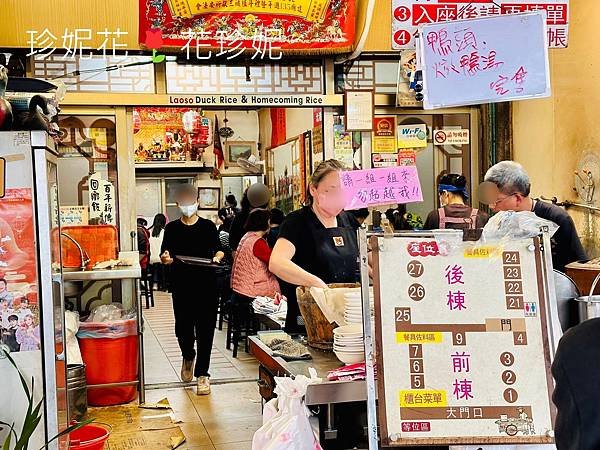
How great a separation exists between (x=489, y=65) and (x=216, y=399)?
3.95 meters

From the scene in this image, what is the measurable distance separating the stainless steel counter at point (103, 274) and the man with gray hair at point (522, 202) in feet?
8.96

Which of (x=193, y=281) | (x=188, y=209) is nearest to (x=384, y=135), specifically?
(x=188, y=209)

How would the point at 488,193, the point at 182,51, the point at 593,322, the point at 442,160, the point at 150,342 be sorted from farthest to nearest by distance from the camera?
1. the point at 150,342
2. the point at 442,160
3. the point at 182,51
4. the point at 488,193
5. the point at 593,322

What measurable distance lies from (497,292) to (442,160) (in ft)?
15.7

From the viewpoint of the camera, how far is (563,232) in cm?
438

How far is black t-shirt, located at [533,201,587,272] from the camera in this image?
4.37 meters

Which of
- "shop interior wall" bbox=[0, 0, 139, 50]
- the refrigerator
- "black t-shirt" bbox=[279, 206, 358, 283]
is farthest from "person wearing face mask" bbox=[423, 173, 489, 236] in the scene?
the refrigerator

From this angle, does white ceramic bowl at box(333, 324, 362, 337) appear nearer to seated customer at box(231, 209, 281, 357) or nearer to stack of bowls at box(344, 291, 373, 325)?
stack of bowls at box(344, 291, 373, 325)

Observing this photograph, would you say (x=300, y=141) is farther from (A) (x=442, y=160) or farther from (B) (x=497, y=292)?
(B) (x=497, y=292)

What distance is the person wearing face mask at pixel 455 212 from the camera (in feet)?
18.0

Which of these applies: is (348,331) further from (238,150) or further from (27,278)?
(238,150)

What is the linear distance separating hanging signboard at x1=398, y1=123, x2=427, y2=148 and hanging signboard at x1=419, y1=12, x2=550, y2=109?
11.8 ft

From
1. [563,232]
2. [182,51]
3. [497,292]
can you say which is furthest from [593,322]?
[182,51]

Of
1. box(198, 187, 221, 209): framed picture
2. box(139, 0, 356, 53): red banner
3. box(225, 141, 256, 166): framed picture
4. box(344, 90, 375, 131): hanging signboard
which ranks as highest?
box(139, 0, 356, 53): red banner
